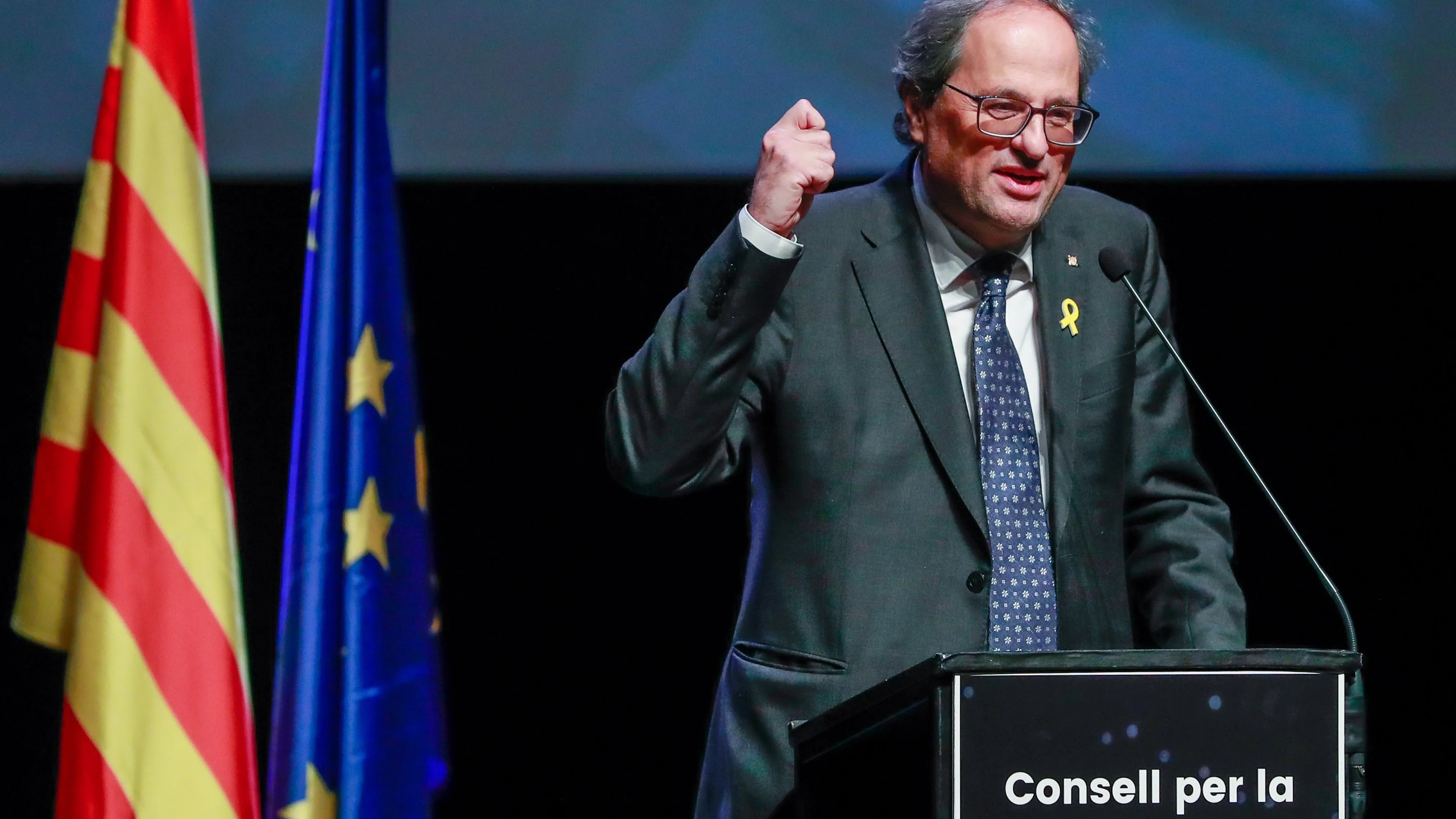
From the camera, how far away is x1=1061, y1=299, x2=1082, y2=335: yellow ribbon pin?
6.42 feet

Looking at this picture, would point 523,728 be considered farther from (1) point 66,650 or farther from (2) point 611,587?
(1) point 66,650

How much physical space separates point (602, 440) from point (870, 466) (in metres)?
1.45

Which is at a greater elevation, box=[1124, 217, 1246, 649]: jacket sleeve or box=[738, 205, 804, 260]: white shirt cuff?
box=[738, 205, 804, 260]: white shirt cuff

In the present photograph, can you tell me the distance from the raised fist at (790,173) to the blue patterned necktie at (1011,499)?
309mm

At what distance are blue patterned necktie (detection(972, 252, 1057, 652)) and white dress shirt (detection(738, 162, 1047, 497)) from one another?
19 millimetres

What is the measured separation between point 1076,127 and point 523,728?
1.78 m

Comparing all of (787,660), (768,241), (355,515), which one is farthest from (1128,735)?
(355,515)

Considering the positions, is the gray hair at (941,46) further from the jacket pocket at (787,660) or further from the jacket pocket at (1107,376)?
the jacket pocket at (787,660)

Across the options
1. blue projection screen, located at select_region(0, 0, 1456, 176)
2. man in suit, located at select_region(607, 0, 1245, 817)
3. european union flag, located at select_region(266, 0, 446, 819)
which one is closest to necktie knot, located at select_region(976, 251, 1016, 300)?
man in suit, located at select_region(607, 0, 1245, 817)

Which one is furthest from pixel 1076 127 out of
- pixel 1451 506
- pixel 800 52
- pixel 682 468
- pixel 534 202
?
pixel 1451 506

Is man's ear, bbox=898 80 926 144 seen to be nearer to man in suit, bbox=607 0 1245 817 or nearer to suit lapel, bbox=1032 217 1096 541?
man in suit, bbox=607 0 1245 817

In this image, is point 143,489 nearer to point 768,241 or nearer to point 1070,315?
point 768,241

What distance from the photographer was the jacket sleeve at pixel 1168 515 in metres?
1.89

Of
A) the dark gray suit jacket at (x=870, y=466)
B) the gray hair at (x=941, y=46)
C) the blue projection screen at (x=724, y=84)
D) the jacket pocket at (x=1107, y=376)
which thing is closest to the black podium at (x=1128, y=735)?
the dark gray suit jacket at (x=870, y=466)
